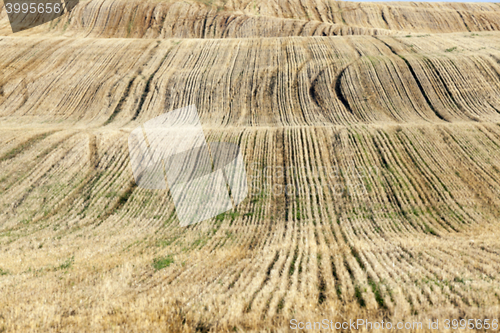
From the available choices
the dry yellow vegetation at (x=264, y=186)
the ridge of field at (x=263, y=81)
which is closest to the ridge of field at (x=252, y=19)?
the dry yellow vegetation at (x=264, y=186)

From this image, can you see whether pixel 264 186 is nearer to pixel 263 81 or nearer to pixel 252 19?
pixel 263 81

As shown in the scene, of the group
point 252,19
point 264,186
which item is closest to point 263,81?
point 264,186

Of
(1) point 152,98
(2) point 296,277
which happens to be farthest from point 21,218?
(1) point 152,98

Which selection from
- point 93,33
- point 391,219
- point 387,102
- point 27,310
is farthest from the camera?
point 93,33

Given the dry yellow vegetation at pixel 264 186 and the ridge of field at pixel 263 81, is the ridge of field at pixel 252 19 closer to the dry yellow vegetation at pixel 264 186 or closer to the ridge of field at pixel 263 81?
the dry yellow vegetation at pixel 264 186

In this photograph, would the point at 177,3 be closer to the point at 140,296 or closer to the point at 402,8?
the point at 402,8
